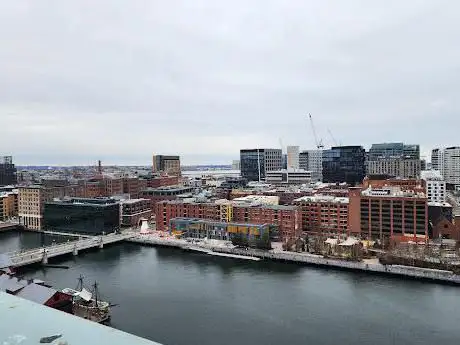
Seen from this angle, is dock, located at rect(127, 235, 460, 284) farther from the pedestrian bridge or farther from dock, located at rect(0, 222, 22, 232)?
dock, located at rect(0, 222, 22, 232)

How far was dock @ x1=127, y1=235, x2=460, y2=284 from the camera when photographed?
1523 centimetres

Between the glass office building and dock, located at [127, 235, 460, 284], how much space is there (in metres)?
3.56

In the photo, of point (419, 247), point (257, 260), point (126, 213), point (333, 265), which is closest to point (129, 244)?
point (126, 213)

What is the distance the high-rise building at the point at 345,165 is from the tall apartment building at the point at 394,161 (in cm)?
320

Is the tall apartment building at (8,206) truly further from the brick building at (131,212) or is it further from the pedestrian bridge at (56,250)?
the pedestrian bridge at (56,250)

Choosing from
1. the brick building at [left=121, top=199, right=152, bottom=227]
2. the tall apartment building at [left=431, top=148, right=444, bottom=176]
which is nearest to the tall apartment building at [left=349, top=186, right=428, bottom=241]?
the brick building at [left=121, top=199, right=152, bottom=227]

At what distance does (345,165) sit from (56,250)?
32936 millimetres

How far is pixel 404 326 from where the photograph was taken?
37.0 feet

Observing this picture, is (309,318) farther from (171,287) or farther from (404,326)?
(171,287)

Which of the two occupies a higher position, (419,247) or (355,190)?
(355,190)

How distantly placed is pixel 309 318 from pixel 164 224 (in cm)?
1560

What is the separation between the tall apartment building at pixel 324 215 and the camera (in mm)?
23719

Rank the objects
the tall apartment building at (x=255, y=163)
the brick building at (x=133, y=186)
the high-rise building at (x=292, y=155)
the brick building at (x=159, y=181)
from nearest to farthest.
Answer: the brick building at (x=133, y=186)
the brick building at (x=159, y=181)
the tall apartment building at (x=255, y=163)
the high-rise building at (x=292, y=155)

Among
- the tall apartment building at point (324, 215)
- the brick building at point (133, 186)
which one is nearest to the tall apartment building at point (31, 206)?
the brick building at point (133, 186)
